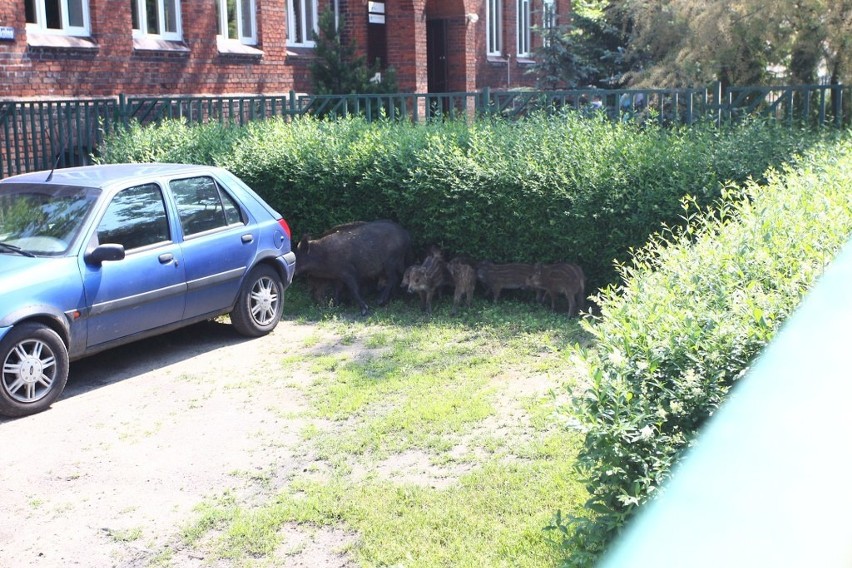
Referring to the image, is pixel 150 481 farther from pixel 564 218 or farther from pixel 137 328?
pixel 564 218

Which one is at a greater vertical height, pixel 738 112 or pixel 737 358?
pixel 738 112

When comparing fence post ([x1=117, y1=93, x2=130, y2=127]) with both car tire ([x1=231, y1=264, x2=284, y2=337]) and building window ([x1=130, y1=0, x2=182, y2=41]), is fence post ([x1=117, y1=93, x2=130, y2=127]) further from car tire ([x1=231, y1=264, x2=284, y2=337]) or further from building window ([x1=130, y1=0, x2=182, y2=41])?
car tire ([x1=231, y1=264, x2=284, y2=337])

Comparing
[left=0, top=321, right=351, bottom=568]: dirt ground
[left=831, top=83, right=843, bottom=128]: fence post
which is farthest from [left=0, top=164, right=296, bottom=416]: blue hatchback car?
[left=831, top=83, right=843, bottom=128]: fence post

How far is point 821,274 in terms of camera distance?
427 centimetres

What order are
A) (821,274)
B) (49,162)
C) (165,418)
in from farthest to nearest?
(49,162), (165,418), (821,274)

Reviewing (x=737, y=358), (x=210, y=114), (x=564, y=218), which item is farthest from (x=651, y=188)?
(x=210, y=114)

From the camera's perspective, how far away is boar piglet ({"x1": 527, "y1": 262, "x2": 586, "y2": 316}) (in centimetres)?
1020

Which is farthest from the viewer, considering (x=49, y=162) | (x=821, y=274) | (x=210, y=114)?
(x=210, y=114)

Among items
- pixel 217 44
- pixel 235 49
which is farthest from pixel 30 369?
pixel 235 49

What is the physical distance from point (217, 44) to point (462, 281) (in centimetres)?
1197

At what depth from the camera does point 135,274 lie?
27.6 feet

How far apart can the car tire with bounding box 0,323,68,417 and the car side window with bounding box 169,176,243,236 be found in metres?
1.89

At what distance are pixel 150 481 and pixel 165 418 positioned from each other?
4.01ft

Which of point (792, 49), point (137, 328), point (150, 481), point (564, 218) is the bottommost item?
point (150, 481)
